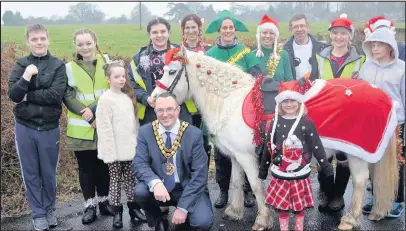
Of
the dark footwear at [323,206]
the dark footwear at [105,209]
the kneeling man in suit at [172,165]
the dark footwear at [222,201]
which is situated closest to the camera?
the kneeling man in suit at [172,165]

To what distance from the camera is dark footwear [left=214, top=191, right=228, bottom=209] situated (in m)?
5.07

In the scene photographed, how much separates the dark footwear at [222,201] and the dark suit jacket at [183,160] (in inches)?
40.8

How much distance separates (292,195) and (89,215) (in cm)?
215

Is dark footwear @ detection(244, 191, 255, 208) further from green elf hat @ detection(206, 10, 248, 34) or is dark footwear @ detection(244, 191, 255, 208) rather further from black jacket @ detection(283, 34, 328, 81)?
green elf hat @ detection(206, 10, 248, 34)

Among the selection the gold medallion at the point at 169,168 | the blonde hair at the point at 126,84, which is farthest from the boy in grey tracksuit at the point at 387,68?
the blonde hair at the point at 126,84

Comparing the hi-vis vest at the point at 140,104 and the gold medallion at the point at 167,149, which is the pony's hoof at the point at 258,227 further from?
the hi-vis vest at the point at 140,104

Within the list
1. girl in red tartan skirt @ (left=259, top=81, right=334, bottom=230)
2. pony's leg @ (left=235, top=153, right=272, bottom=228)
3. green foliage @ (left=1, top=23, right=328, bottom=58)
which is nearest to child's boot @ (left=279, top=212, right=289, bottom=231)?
girl in red tartan skirt @ (left=259, top=81, right=334, bottom=230)

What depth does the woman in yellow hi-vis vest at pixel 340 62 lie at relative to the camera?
191 inches

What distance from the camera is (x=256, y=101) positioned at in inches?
165

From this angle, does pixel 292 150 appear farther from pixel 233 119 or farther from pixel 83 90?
pixel 83 90

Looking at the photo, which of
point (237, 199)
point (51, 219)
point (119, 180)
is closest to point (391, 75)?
point (237, 199)

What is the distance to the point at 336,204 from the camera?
16.1ft

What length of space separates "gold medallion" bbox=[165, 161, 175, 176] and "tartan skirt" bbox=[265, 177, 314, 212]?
95cm

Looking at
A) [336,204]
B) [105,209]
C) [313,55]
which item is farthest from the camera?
[313,55]
